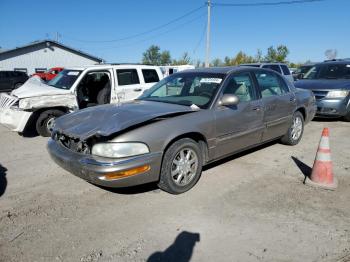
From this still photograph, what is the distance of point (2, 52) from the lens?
31.3 meters

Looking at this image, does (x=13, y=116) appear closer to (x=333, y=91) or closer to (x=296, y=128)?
(x=296, y=128)

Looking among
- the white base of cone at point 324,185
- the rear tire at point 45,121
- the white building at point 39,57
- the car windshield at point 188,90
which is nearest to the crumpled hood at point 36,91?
the rear tire at point 45,121

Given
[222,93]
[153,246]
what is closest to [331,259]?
[153,246]

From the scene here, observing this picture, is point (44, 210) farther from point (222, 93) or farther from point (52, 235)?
point (222, 93)

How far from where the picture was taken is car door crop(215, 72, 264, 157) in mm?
4309

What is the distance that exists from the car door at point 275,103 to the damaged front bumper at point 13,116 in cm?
490

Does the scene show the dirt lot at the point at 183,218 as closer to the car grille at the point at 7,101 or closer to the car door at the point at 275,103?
the car door at the point at 275,103

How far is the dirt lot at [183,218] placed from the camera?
9.08 ft

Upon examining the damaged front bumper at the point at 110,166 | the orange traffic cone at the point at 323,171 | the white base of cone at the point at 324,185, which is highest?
the damaged front bumper at the point at 110,166

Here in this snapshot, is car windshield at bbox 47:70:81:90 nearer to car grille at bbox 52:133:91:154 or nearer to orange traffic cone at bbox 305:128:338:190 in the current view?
car grille at bbox 52:133:91:154

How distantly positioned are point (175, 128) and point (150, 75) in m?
5.47

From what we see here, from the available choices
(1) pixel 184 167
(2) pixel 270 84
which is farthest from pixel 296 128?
(1) pixel 184 167

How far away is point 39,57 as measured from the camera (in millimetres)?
34156

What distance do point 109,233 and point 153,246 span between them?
52 cm
